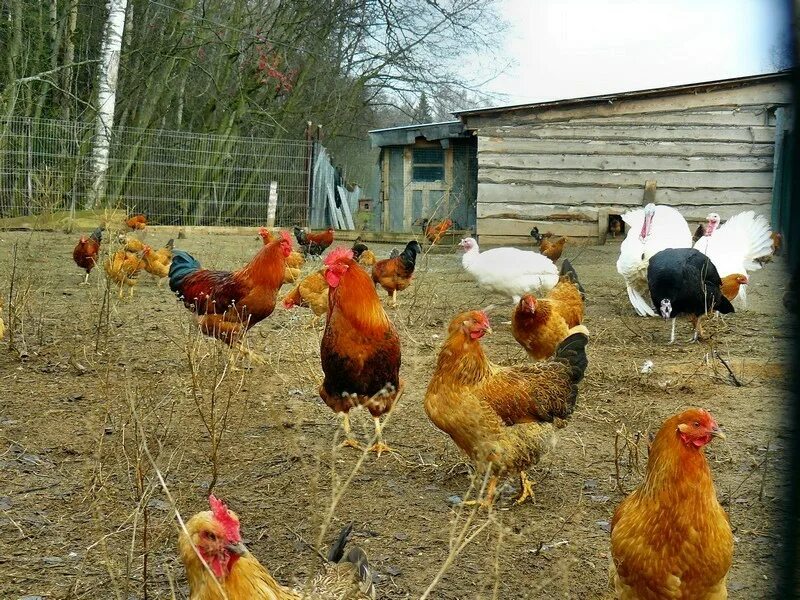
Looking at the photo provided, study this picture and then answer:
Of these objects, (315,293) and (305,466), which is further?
(315,293)

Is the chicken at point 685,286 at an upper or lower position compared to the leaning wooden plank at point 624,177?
lower

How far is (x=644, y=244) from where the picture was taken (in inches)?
391

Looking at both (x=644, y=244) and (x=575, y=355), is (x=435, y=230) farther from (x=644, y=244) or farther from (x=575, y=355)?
(x=575, y=355)

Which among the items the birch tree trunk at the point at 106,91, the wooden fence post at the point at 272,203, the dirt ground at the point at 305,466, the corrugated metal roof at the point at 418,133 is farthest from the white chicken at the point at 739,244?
the wooden fence post at the point at 272,203

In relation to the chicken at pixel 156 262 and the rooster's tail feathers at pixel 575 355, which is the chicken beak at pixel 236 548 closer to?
the rooster's tail feathers at pixel 575 355

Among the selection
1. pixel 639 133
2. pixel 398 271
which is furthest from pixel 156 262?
pixel 639 133

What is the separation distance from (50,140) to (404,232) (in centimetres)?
870

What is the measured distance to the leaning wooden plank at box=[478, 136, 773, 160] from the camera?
15.9m

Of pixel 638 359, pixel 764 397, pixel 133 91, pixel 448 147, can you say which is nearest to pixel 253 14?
pixel 133 91

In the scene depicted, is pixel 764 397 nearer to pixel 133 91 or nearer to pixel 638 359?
pixel 638 359

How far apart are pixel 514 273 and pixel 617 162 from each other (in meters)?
8.15

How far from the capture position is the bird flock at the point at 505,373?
9.12 feet

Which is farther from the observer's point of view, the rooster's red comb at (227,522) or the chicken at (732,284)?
the chicken at (732,284)

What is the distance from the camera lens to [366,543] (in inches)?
145
